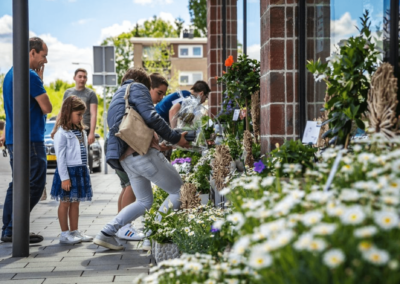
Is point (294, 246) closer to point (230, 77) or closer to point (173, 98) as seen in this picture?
point (230, 77)

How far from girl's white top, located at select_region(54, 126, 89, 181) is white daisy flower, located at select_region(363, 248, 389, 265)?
15.4 ft

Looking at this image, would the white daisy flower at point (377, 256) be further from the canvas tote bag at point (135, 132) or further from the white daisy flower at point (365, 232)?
the canvas tote bag at point (135, 132)

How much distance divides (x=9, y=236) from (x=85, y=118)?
3790 mm

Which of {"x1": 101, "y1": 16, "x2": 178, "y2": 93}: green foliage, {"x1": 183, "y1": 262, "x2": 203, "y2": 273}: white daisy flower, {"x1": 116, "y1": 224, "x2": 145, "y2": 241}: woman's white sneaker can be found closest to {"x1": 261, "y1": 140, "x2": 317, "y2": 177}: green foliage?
{"x1": 183, "y1": 262, "x2": 203, "y2": 273}: white daisy flower

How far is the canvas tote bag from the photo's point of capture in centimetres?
505

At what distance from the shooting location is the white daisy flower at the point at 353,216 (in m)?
1.57

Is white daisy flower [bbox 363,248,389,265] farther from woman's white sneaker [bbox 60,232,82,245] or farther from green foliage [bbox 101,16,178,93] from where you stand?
green foliage [bbox 101,16,178,93]

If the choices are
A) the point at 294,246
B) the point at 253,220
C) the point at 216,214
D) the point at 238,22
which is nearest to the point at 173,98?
the point at 238,22

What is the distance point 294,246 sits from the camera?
163 cm

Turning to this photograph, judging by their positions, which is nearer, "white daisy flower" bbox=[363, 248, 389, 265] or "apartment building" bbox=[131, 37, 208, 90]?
"white daisy flower" bbox=[363, 248, 389, 265]

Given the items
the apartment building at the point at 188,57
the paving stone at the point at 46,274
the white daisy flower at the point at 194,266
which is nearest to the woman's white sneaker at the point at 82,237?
the paving stone at the point at 46,274

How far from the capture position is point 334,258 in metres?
1.51

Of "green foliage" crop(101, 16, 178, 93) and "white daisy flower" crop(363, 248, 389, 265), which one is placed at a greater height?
"green foliage" crop(101, 16, 178, 93)

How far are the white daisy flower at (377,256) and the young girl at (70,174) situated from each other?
464 cm
